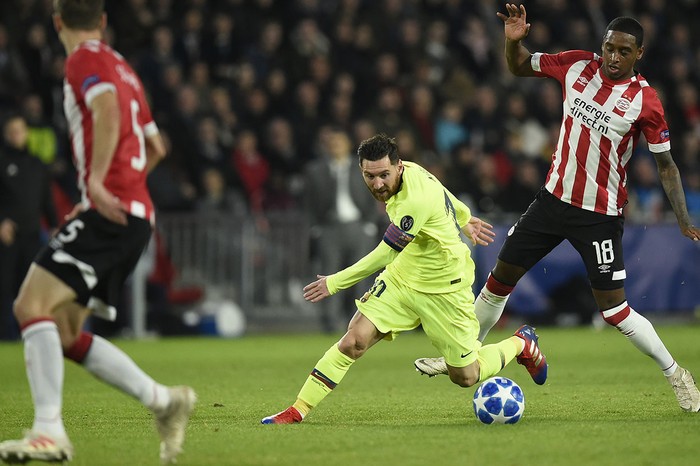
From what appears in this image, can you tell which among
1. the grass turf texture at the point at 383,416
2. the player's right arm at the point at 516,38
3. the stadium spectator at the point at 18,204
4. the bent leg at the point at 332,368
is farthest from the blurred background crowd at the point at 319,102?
the bent leg at the point at 332,368

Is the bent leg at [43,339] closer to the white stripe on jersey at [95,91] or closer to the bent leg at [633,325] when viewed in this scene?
the white stripe on jersey at [95,91]

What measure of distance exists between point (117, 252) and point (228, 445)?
4.09 ft

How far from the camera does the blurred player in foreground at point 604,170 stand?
7.66 metres

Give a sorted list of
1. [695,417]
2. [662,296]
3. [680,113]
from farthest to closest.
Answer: [680,113], [662,296], [695,417]

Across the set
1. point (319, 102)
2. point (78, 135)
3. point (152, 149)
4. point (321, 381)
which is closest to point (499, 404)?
point (321, 381)

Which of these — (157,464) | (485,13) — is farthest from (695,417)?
(485,13)

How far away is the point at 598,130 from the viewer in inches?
307

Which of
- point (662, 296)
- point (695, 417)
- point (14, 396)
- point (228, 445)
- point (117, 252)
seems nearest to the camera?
point (117, 252)

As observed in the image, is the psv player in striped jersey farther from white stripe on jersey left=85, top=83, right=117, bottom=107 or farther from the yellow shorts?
white stripe on jersey left=85, top=83, right=117, bottom=107

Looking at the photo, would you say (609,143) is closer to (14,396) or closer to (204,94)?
(14,396)

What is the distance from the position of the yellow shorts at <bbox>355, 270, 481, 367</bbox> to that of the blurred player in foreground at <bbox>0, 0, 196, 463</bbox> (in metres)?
1.91

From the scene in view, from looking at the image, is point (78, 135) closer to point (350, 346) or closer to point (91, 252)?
point (91, 252)

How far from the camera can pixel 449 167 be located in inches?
666

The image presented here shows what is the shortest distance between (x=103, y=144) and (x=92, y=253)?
A: 20.3 inches
